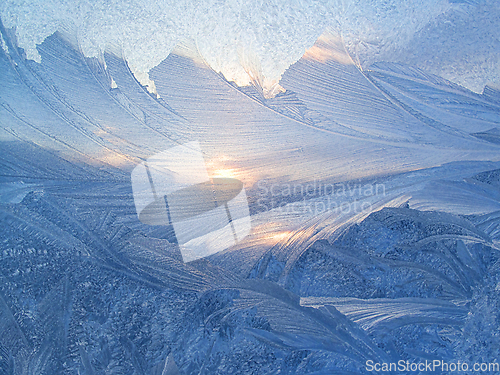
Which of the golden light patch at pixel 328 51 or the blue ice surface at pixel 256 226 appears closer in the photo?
the blue ice surface at pixel 256 226

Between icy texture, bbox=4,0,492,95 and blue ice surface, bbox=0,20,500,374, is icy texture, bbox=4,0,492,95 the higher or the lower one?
the higher one

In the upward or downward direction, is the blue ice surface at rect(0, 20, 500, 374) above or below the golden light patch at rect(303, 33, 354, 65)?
below

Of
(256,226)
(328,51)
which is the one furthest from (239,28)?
(256,226)

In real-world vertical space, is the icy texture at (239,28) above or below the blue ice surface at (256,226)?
above

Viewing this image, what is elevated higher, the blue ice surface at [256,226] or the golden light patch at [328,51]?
the golden light patch at [328,51]

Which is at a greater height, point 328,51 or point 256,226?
point 328,51

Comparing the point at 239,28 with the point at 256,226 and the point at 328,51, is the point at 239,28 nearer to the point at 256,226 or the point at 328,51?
the point at 328,51

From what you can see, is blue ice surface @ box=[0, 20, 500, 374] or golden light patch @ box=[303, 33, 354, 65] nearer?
blue ice surface @ box=[0, 20, 500, 374]

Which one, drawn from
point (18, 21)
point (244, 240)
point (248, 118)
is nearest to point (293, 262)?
point (244, 240)
